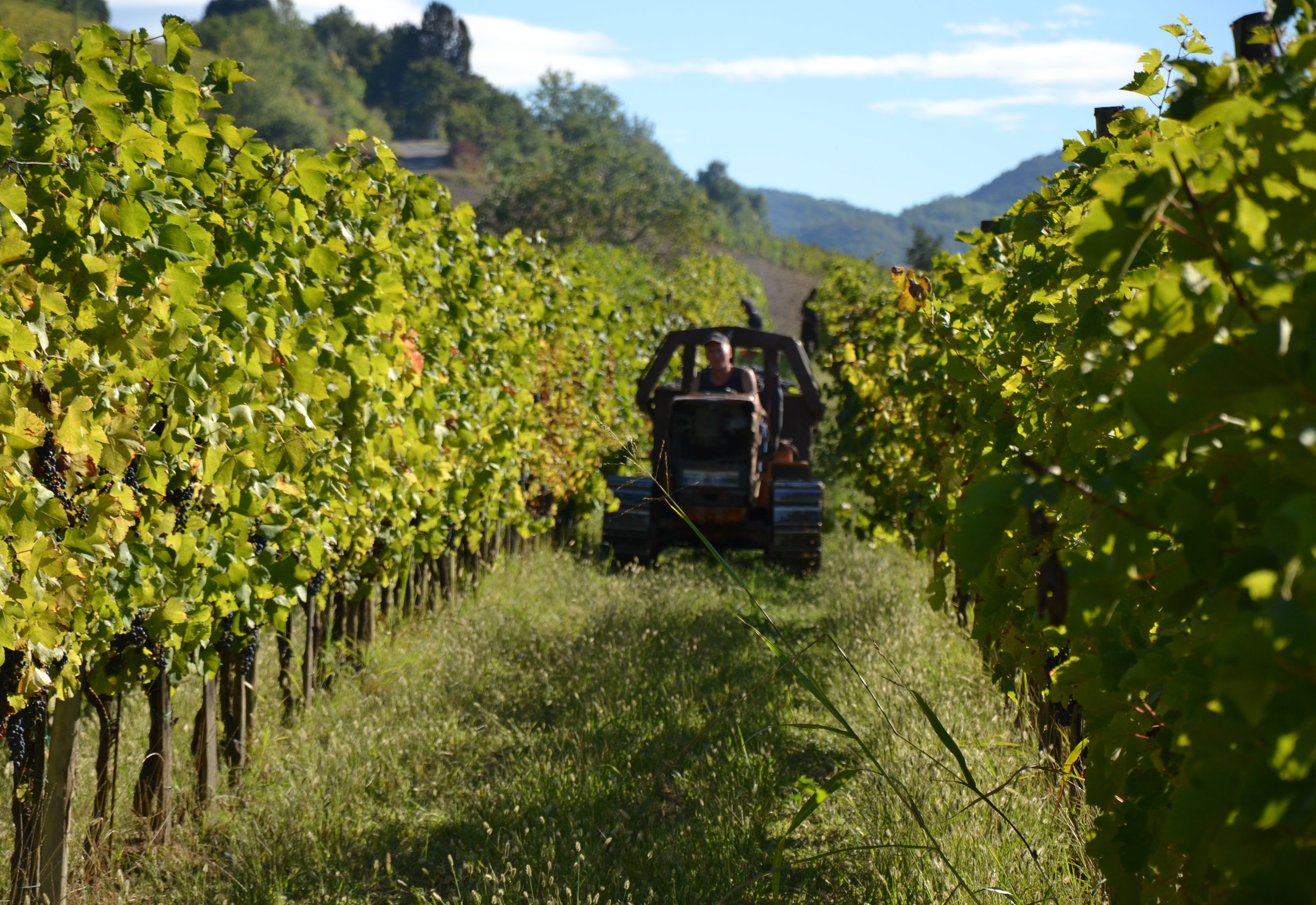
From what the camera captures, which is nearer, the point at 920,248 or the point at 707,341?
the point at 707,341

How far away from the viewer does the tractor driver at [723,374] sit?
7785 mm

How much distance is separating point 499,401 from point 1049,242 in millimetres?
3792

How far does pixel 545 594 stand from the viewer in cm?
672

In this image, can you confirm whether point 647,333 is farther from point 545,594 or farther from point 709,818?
point 709,818

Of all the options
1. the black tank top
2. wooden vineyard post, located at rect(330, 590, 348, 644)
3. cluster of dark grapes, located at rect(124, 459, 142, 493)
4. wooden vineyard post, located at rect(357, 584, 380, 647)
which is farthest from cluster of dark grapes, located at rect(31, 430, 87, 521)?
the black tank top

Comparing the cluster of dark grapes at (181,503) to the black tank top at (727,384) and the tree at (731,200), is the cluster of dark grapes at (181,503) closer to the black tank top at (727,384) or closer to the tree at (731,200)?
the black tank top at (727,384)

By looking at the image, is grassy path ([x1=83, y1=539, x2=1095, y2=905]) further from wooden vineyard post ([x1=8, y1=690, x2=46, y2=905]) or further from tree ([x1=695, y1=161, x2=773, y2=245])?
tree ([x1=695, y1=161, x2=773, y2=245])

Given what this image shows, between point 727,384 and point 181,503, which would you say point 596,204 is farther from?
point 181,503

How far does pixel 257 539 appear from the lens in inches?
145

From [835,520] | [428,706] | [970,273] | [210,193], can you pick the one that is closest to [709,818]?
[428,706]

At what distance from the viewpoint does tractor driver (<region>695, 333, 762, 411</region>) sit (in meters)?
7.79

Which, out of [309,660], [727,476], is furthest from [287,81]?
[309,660]

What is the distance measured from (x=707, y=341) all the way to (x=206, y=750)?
16.9ft

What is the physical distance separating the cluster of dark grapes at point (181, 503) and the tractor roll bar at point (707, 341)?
17.0ft
